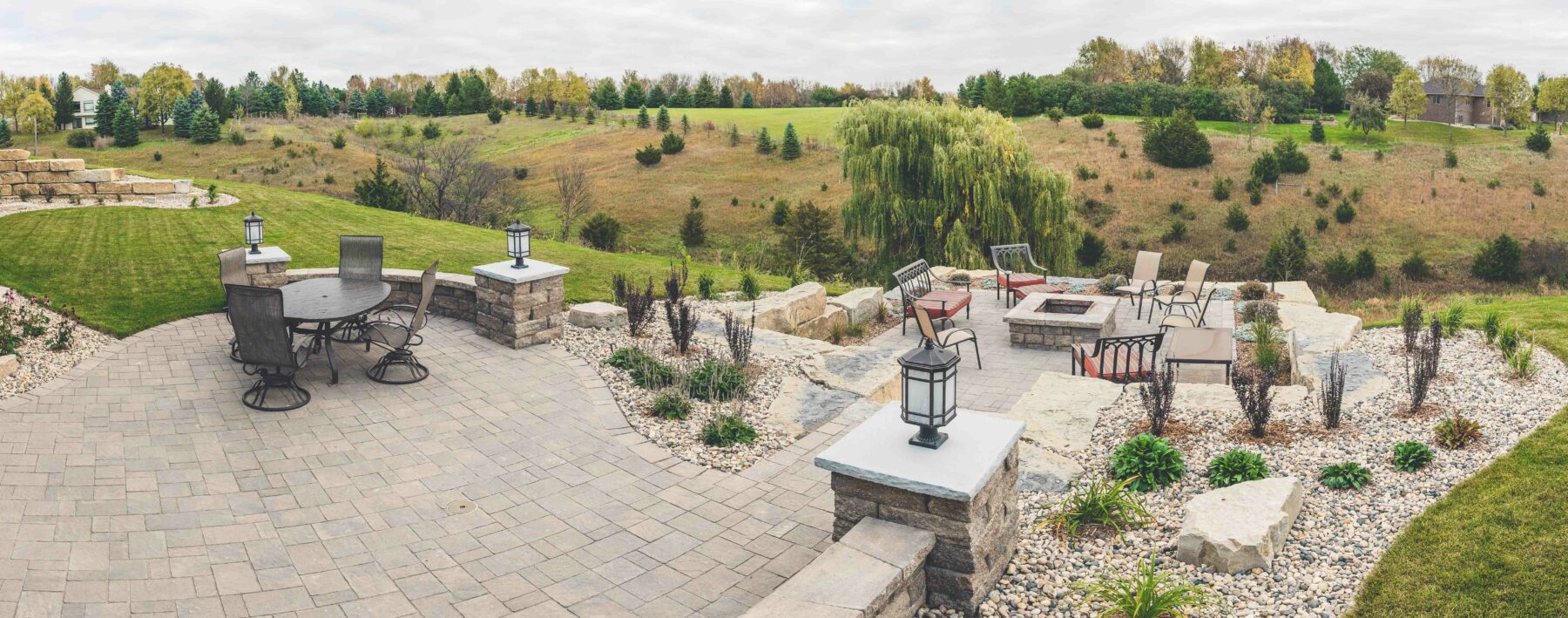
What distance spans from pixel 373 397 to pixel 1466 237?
3497 centimetres

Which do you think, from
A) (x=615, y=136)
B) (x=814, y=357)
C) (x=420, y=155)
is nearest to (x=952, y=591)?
(x=814, y=357)

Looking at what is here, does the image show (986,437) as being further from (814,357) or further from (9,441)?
(9,441)

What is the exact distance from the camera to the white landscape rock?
3746 mm

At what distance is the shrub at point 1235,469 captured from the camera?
4738 millimetres

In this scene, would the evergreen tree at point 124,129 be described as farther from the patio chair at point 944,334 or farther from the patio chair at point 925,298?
the patio chair at point 944,334

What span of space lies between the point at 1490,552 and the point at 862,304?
23.6ft

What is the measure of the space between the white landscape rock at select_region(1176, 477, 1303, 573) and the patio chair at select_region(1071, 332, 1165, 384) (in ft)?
10.6

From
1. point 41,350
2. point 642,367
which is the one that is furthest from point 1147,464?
point 41,350

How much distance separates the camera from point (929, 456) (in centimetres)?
364

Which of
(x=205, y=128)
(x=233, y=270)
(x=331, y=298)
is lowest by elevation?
(x=331, y=298)

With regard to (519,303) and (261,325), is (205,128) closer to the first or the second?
(519,303)

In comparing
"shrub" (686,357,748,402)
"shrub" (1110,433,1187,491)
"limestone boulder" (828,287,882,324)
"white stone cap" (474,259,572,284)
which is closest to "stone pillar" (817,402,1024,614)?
"shrub" (1110,433,1187,491)

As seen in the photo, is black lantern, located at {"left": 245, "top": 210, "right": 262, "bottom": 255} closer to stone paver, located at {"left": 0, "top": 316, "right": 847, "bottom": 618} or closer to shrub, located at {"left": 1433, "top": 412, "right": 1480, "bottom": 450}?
stone paver, located at {"left": 0, "top": 316, "right": 847, "bottom": 618}

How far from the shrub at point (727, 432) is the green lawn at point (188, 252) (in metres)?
5.13
